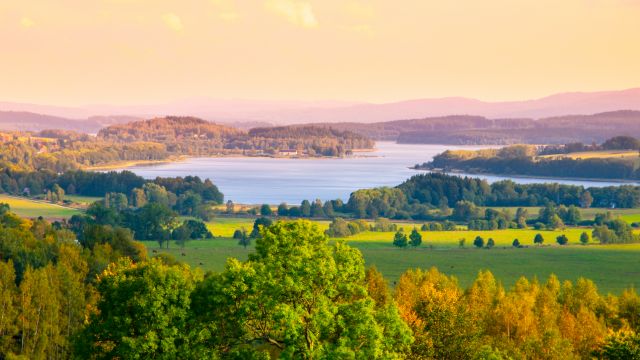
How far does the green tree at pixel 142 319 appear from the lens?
24562 millimetres

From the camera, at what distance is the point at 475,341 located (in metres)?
27.3

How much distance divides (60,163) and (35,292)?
524 ft

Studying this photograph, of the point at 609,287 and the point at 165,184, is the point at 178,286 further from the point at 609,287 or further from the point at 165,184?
the point at 165,184

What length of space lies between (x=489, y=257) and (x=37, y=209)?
59982 millimetres

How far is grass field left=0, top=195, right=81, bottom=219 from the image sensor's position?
340 feet

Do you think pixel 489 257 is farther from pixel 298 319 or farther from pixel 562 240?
pixel 298 319

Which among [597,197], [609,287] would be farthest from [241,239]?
[597,197]

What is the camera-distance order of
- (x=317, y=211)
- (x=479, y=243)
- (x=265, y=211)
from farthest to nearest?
(x=317, y=211) < (x=265, y=211) < (x=479, y=243)

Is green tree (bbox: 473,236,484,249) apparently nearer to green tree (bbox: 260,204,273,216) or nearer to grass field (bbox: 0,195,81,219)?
green tree (bbox: 260,204,273,216)

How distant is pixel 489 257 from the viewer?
71.4 m

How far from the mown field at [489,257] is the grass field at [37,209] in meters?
24.9

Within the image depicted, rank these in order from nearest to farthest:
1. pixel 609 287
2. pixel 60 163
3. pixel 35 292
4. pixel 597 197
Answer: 1. pixel 35 292
2. pixel 609 287
3. pixel 597 197
4. pixel 60 163

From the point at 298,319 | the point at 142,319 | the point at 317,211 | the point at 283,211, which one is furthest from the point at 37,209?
the point at 298,319

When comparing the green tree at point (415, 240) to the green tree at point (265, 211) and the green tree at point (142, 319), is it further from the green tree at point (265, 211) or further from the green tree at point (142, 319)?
the green tree at point (142, 319)
